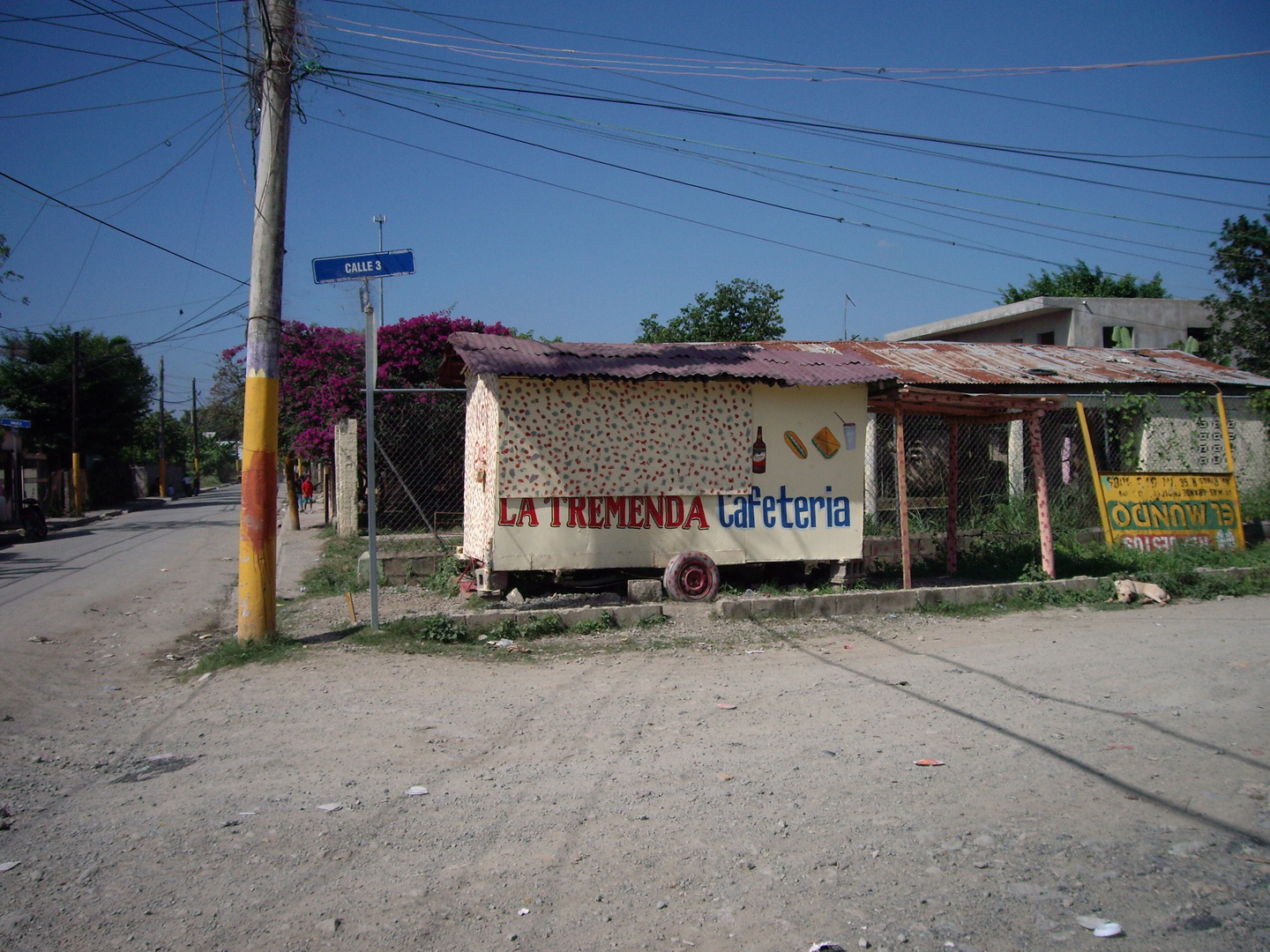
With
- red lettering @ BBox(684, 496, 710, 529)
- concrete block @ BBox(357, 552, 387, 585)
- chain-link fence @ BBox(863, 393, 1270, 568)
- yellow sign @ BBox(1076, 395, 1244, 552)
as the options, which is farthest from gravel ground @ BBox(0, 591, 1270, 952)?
chain-link fence @ BBox(863, 393, 1270, 568)

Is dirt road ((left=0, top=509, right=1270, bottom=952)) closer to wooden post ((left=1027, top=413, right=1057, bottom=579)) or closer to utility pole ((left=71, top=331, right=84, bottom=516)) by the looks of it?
wooden post ((left=1027, top=413, right=1057, bottom=579))

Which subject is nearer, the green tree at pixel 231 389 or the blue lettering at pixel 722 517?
the blue lettering at pixel 722 517

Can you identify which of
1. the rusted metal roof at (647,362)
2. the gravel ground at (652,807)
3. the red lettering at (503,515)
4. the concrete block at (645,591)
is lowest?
the gravel ground at (652,807)

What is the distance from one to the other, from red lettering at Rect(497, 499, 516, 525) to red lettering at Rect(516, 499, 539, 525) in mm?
85

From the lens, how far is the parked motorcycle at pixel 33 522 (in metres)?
19.0

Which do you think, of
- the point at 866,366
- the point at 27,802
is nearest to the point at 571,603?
the point at 866,366

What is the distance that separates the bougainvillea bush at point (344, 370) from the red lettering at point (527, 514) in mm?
7683

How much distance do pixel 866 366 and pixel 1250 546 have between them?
274 inches

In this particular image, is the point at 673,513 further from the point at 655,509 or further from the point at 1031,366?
the point at 1031,366

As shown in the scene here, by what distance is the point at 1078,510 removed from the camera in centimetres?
1229

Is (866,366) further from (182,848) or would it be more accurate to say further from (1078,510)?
(182,848)

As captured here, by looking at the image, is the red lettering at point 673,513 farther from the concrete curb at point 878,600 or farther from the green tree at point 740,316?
the green tree at point 740,316

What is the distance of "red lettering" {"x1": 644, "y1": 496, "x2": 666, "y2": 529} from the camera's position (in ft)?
26.7

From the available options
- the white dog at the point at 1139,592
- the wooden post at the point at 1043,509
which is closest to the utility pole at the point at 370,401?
the wooden post at the point at 1043,509
